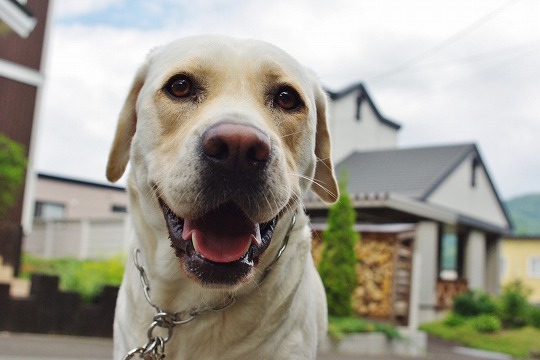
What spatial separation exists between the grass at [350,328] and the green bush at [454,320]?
5.84 meters

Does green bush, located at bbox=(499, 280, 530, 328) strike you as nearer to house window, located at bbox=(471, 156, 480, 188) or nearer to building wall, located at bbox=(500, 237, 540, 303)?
house window, located at bbox=(471, 156, 480, 188)

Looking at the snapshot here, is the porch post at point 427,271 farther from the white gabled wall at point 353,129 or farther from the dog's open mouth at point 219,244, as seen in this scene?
the dog's open mouth at point 219,244

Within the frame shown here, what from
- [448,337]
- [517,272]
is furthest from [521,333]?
[517,272]

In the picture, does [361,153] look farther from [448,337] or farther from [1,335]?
[1,335]

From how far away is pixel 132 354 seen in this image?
254 centimetres

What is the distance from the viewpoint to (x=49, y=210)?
28.2 meters

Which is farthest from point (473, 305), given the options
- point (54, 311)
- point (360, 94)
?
point (54, 311)

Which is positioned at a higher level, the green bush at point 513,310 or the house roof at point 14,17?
the house roof at point 14,17

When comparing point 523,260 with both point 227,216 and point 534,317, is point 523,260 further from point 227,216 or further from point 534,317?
point 227,216

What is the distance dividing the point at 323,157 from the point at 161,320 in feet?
3.92

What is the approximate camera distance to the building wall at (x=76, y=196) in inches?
1112

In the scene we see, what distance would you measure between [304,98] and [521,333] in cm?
1394

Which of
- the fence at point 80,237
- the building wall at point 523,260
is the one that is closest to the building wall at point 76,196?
the fence at point 80,237

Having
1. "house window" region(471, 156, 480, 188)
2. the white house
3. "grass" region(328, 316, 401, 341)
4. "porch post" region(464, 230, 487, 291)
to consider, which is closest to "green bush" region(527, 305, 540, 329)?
the white house
